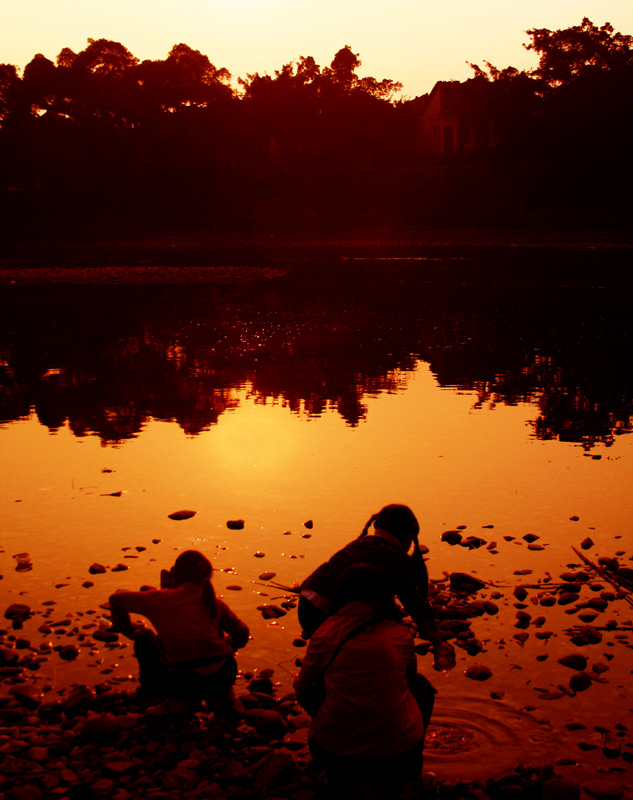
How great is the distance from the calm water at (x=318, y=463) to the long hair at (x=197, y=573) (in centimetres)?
90

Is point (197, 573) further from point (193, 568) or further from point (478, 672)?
point (478, 672)

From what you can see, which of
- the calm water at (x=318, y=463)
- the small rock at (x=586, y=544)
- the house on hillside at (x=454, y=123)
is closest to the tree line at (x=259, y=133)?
the house on hillside at (x=454, y=123)

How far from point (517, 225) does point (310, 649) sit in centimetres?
6342

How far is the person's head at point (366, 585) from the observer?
→ 192 inches

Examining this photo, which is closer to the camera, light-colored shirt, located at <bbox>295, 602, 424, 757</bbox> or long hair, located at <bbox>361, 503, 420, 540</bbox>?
light-colored shirt, located at <bbox>295, 602, 424, 757</bbox>

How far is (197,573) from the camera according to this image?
232 inches

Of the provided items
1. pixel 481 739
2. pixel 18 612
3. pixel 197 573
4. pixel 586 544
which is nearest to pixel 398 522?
pixel 197 573

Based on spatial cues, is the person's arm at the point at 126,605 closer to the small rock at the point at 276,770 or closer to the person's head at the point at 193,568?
the person's head at the point at 193,568

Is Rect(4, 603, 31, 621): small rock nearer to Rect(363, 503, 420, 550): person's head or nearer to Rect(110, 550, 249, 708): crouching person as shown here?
Rect(110, 550, 249, 708): crouching person

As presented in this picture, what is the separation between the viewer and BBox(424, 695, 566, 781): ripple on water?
17.7 feet

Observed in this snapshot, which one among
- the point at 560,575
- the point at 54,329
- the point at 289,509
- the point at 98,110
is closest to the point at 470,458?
the point at 289,509

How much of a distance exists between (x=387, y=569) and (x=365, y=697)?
67 centimetres

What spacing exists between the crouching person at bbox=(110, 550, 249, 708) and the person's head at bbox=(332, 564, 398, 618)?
132cm

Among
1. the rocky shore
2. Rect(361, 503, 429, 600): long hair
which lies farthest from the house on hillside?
Rect(361, 503, 429, 600): long hair
